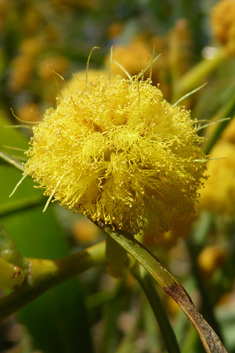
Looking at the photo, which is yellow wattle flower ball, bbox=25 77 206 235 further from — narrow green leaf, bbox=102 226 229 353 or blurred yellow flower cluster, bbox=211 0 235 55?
blurred yellow flower cluster, bbox=211 0 235 55

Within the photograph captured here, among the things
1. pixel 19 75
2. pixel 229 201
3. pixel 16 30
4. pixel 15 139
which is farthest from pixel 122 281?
pixel 16 30

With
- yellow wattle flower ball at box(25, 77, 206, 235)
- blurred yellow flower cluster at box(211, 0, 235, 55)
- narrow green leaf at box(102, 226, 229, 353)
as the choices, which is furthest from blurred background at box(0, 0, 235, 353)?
narrow green leaf at box(102, 226, 229, 353)

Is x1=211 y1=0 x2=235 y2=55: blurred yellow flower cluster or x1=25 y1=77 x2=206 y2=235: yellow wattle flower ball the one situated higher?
x1=211 y1=0 x2=235 y2=55: blurred yellow flower cluster

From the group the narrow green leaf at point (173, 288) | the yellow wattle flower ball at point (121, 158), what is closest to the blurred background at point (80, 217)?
the yellow wattle flower ball at point (121, 158)

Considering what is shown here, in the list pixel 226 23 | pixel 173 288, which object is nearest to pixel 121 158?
pixel 173 288

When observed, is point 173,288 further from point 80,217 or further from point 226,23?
point 80,217

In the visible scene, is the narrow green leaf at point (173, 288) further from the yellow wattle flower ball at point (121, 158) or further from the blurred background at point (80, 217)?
the blurred background at point (80, 217)
